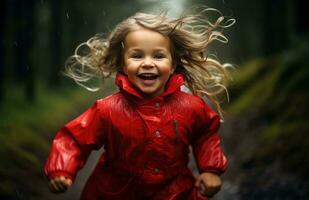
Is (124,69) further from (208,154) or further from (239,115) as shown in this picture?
(239,115)

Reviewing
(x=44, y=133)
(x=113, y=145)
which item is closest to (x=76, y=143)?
(x=113, y=145)

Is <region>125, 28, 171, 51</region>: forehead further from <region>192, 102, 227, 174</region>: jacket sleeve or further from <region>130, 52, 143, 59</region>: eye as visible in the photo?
<region>192, 102, 227, 174</region>: jacket sleeve

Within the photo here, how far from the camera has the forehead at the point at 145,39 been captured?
440 centimetres

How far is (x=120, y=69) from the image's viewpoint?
4773 mm

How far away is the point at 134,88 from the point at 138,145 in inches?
18.2

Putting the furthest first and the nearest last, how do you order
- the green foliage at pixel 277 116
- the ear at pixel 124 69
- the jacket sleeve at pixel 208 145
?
the green foliage at pixel 277 116 → the ear at pixel 124 69 → the jacket sleeve at pixel 208 145

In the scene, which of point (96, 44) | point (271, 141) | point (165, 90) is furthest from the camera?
point (271, 141)

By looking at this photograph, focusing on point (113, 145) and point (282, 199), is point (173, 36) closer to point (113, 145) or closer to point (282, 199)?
point (113, 145)

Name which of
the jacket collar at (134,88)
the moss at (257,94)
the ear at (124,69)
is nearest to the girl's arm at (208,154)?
the jacket collar at (134,88)

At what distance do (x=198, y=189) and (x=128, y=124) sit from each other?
29.9 inches

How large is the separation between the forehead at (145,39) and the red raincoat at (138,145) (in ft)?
0.91

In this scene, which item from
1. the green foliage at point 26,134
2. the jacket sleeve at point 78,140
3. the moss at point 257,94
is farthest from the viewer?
the moss at point 257,94

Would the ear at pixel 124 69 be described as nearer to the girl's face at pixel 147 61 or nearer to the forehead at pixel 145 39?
the girl's face at pixel 147 61

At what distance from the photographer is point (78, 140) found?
13.9 feet
